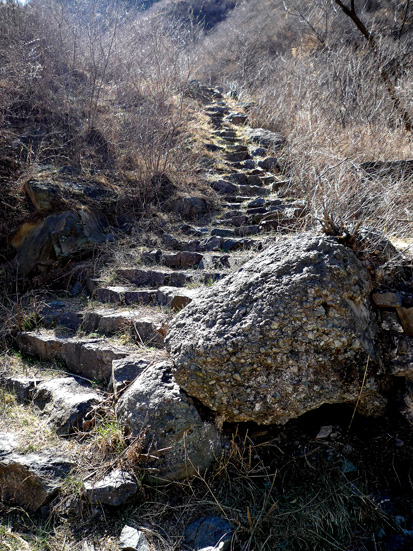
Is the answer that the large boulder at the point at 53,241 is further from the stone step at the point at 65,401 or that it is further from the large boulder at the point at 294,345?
the large boulder at the point at 294,345

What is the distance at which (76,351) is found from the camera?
3.67m

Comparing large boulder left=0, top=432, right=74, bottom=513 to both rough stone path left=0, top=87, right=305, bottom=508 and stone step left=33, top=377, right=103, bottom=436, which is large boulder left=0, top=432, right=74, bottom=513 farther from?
stone step left=33, top=377, right=103, bottom=436

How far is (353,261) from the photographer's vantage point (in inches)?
94.0

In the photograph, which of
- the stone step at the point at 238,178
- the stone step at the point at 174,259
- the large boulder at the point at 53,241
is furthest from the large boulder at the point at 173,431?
the stone step at the point at 238,178

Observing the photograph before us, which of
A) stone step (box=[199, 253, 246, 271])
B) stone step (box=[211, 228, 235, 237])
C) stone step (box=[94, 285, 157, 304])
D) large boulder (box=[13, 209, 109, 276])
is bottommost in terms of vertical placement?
stone step (box=[211, 228, 235, 237])

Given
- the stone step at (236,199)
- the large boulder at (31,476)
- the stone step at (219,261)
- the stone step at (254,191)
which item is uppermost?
the large boulder at (31,476)

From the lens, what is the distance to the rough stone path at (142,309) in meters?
3.02

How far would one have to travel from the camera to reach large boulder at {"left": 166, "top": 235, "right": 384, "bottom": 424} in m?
2.26

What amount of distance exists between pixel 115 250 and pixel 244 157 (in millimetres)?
4001

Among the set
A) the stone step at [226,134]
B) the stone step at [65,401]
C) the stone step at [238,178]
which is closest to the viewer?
the stone step at [65,401]

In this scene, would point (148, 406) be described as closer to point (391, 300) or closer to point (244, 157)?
point (391, 300)

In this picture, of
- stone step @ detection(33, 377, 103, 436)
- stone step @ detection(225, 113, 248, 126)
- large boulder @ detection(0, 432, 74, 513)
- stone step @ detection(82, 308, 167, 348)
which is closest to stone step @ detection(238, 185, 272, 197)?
stone step @ detection(225, 113, 248, 126)

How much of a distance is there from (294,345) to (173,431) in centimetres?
86

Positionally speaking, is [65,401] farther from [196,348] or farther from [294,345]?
[294,345]
